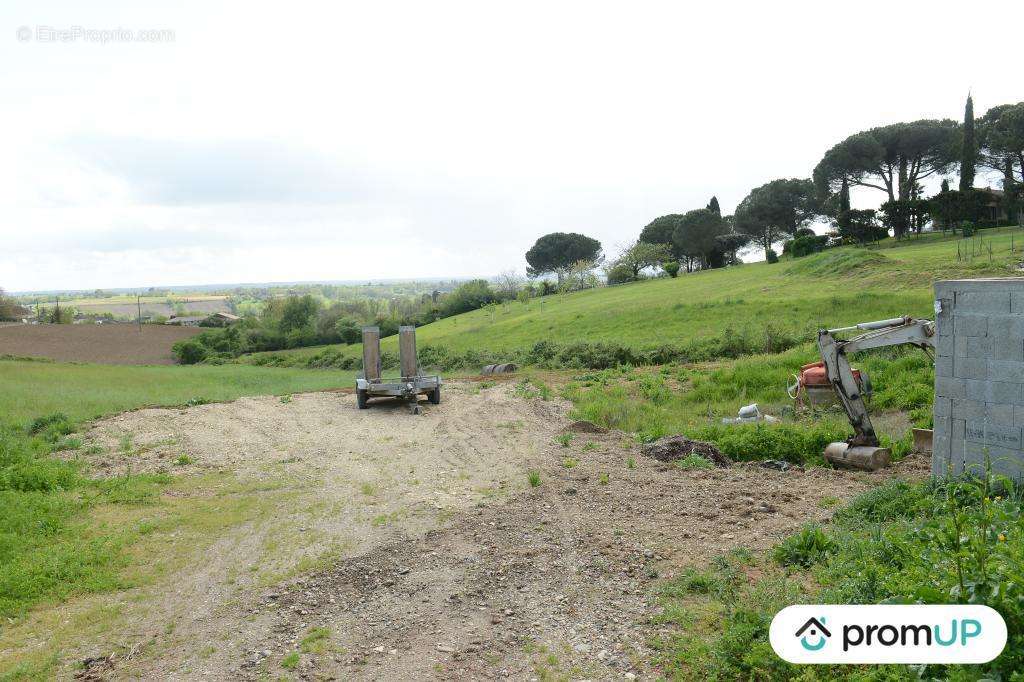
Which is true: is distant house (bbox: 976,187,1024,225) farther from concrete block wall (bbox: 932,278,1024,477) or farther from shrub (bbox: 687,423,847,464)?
concrete block wall (bbox: 932,278,1024,477)

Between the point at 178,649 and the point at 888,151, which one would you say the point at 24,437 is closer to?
the point at 178,649

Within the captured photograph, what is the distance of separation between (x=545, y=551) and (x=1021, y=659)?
4.83m

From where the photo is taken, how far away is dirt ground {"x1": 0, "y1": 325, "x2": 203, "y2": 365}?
49.6m

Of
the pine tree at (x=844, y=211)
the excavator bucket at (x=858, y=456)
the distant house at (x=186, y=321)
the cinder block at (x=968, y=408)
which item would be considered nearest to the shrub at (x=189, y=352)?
the distant house at (x=186, y=321)

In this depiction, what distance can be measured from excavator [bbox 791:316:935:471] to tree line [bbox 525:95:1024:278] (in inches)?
1443

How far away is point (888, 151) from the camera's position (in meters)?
56.0

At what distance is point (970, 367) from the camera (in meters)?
7.86

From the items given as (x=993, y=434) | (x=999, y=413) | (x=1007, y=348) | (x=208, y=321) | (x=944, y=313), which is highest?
(x=208, y=321)

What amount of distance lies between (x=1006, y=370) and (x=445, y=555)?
21.9ft

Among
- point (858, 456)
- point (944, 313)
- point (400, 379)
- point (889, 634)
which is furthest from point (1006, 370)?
point (400, 379)

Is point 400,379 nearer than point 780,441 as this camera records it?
No

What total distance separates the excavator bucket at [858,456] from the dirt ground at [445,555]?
31 cm

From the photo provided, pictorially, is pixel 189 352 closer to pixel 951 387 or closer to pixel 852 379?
pixel 852 379

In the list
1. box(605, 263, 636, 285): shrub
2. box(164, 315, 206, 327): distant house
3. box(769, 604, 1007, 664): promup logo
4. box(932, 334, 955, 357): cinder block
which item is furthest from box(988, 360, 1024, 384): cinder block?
box(164, 315, 206, 327): distant house
